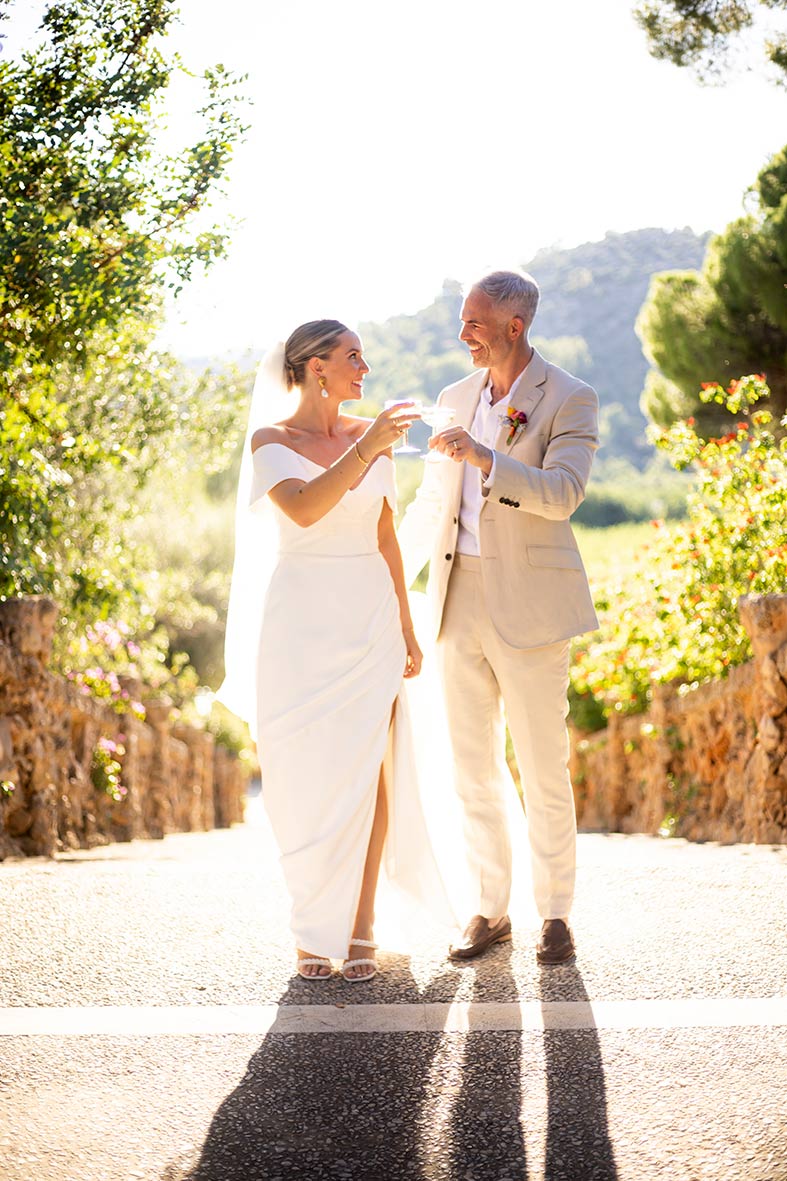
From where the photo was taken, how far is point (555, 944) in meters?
4.40

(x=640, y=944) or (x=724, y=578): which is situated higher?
(x=724, y=578)

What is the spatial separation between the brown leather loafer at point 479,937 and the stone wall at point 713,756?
3.87 m

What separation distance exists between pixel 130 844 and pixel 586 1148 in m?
8.61

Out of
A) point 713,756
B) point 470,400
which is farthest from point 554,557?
point 713,756

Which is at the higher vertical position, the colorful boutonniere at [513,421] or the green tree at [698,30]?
the green tree at [698,30]

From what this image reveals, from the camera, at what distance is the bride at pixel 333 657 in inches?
174

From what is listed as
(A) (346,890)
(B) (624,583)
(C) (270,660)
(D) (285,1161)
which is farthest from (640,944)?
(B) (624,583)

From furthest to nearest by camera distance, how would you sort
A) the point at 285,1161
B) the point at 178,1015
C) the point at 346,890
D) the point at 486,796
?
the point at 486,796 < the point at 346,890 < the point at 178,1015 < the point at 285,1161

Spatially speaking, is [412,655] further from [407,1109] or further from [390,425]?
[407,1109]

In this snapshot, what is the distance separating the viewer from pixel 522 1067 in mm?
3324

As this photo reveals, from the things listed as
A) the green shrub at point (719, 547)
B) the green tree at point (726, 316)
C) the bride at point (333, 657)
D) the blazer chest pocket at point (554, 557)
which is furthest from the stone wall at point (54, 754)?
the green tree at point (726, 316)

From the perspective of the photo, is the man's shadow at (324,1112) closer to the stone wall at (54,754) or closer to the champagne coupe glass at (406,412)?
the champagne coupe glass at (406,412)

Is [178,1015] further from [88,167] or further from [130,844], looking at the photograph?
[130,844]

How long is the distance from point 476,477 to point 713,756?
6.53m
